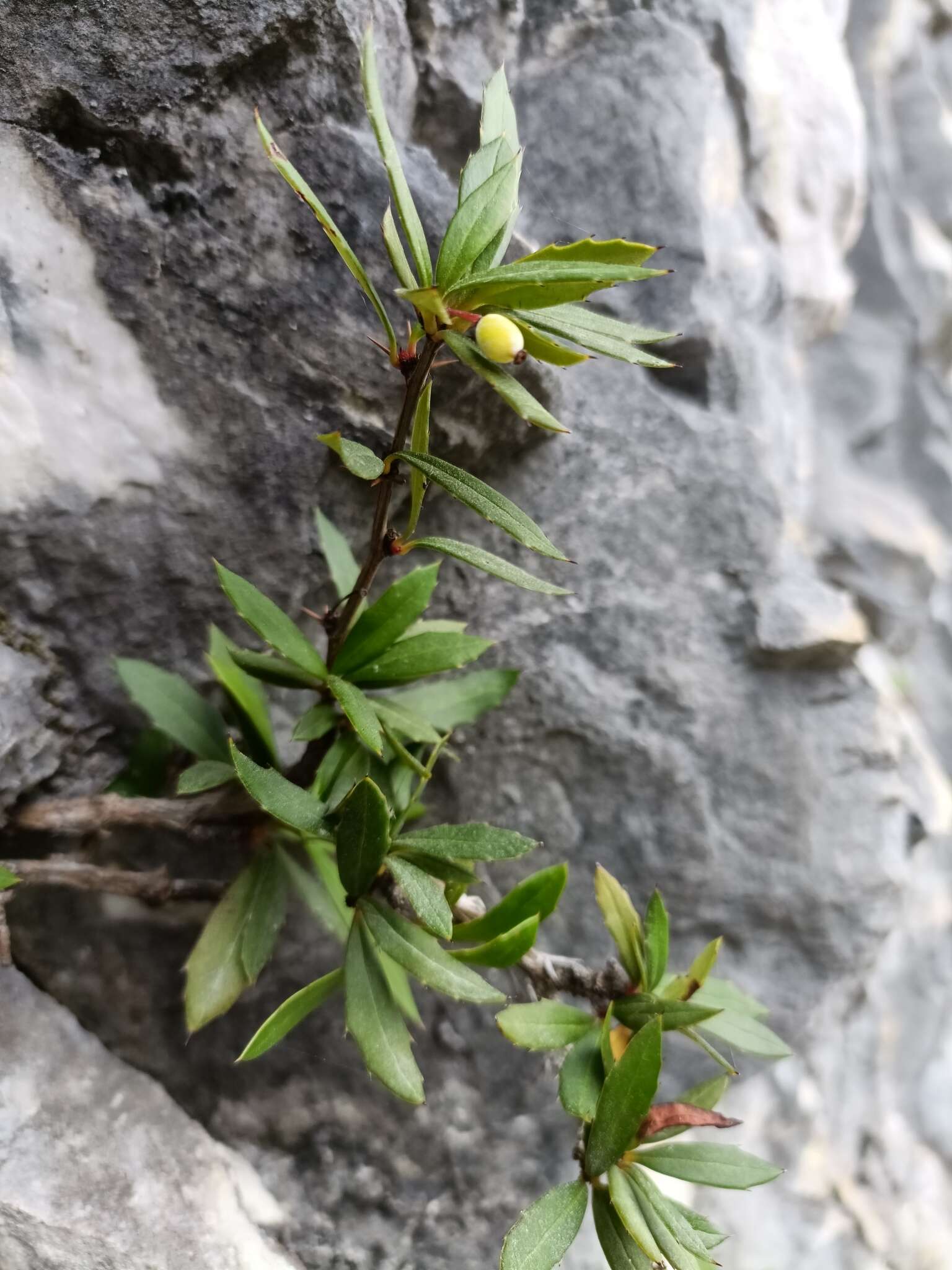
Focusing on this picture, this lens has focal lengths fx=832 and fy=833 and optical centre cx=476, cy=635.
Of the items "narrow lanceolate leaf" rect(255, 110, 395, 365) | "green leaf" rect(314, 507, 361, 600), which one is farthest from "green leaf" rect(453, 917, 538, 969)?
"narrow lanceolate leaf" rect(255, 110, 395, 365)

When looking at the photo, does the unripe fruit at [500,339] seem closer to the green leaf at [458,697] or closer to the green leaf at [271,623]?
the green leaf at [271,623]

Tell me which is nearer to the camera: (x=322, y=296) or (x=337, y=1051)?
(x=322, y=296)

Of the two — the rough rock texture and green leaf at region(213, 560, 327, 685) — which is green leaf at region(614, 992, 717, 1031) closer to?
the rough rock texture

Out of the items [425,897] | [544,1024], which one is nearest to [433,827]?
[425,897]

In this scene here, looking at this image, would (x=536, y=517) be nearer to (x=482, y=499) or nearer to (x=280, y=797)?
(x=482, y=499)

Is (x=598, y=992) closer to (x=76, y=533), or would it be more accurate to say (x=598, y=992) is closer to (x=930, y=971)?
(x=76, y=533)

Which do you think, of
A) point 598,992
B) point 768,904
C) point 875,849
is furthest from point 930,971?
point 598,992

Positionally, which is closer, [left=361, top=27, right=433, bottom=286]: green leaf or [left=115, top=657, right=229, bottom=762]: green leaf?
[left=361, top=27, right=433, bottom=286]: green leaf

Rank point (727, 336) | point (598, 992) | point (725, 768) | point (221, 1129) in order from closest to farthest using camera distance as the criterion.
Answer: point (598, 992), point (221, 1129), point (725, 768), point (727, 336)
